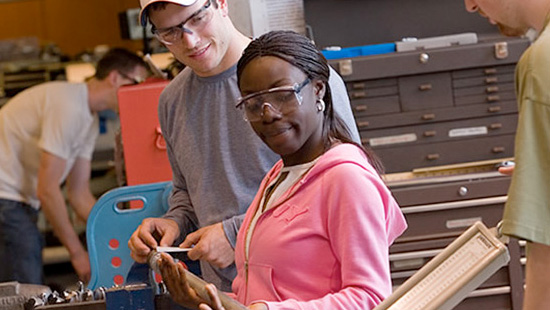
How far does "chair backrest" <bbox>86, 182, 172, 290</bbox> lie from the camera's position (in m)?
2.72

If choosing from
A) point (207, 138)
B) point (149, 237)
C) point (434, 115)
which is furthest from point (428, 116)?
point (149, 237)

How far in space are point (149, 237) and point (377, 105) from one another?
1694mm

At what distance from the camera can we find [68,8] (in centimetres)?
938

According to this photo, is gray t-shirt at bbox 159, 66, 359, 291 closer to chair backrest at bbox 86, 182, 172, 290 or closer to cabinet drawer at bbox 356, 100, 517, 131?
chair backrest at bbox 86, 182, 172, 290

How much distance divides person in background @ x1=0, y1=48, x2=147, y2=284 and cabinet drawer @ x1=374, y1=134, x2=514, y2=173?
157 cm

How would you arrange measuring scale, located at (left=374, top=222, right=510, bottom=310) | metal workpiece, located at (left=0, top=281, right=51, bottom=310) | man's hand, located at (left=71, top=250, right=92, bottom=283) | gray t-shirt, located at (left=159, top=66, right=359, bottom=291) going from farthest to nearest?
man's hand, located at (left=71, top=250, right=92, bottom=283), gray t-shirt, located at (left=159, top=66, right=359, bottom=291), metal workpiece, located at (left=0, top=281, right=51, bottom=310), measuring scale, located at (left=374, top=222, right=510, bottom=310)

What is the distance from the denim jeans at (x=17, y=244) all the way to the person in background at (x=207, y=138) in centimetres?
259

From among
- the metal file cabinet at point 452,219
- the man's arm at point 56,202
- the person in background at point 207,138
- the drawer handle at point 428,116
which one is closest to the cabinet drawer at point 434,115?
the drawer handle at point 428,116

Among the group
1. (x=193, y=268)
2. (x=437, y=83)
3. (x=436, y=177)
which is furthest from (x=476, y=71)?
(x=193, y=268)

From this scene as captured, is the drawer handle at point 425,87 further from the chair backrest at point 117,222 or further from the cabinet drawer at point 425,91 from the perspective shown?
the chair backrest at point 117,222

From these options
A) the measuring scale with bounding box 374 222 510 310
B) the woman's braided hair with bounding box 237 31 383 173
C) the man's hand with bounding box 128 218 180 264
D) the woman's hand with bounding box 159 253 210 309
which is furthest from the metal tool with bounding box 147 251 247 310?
the man's hand with bounding box 128 218 180 264

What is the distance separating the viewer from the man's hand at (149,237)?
6.45 ft

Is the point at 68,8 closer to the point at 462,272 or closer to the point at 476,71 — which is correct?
the point at 476,71

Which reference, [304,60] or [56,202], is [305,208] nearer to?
[304,60]
